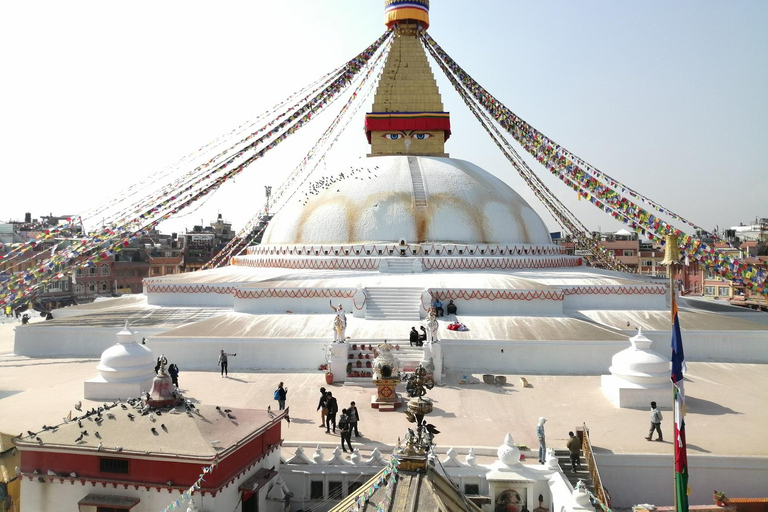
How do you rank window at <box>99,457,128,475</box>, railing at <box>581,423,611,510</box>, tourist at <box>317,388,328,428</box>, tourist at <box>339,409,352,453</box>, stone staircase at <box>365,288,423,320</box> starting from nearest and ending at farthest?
window at <box>99,457,128,475</box> < railing at <box>581,423,611,510</box> < tourist at <box>339,409,352,453</box> < tourist at <box>317,388,328,428</box> < stone staircase at <box>365,288,423,320</box>

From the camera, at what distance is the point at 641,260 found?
4478cm

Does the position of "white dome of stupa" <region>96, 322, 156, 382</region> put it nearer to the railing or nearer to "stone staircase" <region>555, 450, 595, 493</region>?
"stone staircase" <region>555, 450, 595, 493</region>

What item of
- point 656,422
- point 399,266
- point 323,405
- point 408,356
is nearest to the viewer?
point 656,422

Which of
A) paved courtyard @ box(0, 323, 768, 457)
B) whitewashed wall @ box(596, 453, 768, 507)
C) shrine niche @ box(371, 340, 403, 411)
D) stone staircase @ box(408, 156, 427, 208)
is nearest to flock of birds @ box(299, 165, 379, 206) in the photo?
stone staircase @ box(408, 156, 427, 208)

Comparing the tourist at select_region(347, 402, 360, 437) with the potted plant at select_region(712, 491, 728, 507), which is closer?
the potted plant at select_region(712, 491, 728, 507)

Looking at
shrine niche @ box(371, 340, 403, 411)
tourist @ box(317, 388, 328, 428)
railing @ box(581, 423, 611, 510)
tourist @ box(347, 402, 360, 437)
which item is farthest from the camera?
shrine niche @ box(371, 340, 403, 411)

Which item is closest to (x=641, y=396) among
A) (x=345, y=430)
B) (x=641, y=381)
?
(x=641, y=381)

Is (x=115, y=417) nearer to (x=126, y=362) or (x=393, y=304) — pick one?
(x=126, y=362)

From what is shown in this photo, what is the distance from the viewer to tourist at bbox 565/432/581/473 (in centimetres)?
725

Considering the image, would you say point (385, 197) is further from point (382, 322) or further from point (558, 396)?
point (558, 396)

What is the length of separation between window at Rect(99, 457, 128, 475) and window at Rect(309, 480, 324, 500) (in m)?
2.19

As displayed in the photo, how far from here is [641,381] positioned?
31.4 feet

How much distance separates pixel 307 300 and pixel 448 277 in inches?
157

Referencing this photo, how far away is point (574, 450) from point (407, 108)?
16.6 metres
